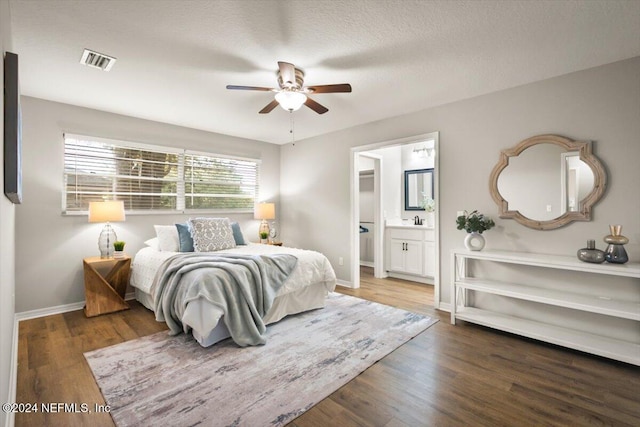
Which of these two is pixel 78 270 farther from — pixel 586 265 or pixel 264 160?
pixel 586 265

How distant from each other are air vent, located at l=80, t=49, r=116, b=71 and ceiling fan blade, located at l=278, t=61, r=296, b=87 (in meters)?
1.43

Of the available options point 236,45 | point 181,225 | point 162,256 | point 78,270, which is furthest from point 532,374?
point 78,270

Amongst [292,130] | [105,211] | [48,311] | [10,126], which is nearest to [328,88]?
[10,126]

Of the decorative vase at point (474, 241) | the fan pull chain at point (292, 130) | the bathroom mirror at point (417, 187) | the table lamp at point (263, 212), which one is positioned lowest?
the decorative vase at point (474, 241)

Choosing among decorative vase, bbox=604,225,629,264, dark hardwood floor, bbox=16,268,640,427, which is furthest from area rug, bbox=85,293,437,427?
decorative vase, bbox=604,225,629,264

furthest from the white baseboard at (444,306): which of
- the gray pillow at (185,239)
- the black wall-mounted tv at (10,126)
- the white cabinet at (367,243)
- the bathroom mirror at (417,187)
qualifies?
the black wall-mounted tv at (10,126)

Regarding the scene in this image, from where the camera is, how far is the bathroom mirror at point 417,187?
5.52 meters

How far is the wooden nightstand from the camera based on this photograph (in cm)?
346

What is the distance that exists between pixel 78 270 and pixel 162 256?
3.85 ft

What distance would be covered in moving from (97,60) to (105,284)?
7.77 feet

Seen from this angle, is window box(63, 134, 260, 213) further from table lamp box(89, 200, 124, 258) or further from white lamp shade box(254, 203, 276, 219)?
table lamp box(89, 200, 124, 258)

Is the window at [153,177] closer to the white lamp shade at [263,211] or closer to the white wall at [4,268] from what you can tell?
the white lamp shade at [263,211]

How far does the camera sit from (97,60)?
2.59 m

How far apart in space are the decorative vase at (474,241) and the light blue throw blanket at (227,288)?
2001 millimetres
